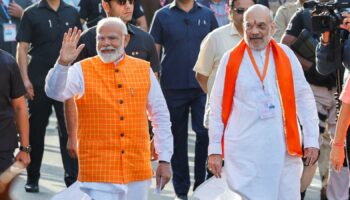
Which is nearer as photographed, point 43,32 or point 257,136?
point 257,136

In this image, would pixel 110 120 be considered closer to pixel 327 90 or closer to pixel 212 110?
pixel 212 110

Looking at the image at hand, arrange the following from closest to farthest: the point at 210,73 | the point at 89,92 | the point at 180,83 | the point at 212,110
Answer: the point at 89,92 → the point at 212,110 → the point at 210,73 → the point at 180,83

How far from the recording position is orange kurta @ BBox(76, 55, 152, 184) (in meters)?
6.27

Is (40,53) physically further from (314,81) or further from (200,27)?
(314,81)

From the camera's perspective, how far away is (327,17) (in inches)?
274

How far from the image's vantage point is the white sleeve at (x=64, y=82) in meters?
5.98

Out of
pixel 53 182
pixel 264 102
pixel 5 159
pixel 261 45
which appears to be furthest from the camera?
pixel 53 182

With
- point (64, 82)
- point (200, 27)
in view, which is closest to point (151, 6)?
point (200, 27)

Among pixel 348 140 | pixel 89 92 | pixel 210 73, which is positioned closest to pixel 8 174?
pixel 89 92

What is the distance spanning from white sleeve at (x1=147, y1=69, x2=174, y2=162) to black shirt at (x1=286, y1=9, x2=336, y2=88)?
2885 mm

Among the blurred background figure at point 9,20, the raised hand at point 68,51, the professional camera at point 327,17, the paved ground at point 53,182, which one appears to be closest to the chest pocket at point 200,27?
the paved ground at point 53,182

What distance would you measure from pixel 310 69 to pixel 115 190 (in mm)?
3371

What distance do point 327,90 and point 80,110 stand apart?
3418 millimetres

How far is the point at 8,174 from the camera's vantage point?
257 centimetres
